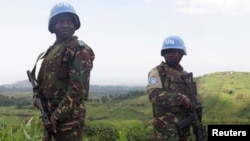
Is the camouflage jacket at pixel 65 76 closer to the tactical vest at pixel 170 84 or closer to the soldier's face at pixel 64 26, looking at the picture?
the soldier's face at pixel 64 26

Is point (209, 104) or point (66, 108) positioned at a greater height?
point (66, 108)

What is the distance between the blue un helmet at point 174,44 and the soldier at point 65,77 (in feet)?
5.78

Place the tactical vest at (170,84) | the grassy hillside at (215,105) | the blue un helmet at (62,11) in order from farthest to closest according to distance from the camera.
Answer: the grassy hillside at (215,105), the tactical vest at (170,84), the blue un helmet at (62,11)

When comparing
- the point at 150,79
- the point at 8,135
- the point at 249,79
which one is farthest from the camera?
the point at 249,79

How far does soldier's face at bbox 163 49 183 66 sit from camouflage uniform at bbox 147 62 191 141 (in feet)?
0.29

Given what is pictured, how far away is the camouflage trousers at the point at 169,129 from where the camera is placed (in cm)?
537

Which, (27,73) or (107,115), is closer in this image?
(27,73)

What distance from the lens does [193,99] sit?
17.8ft

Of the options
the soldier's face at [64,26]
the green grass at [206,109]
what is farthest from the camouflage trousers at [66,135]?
the green grass at [206,109]

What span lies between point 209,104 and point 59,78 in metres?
110

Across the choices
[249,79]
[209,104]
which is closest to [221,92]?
[209,104]

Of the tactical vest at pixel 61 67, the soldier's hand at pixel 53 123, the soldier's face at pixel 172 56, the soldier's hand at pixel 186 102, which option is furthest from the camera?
the soldier's face at pixel 172 56

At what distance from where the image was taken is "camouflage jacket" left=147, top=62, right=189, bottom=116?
209 inches

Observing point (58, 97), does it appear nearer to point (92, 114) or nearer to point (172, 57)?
point (172, 57)
